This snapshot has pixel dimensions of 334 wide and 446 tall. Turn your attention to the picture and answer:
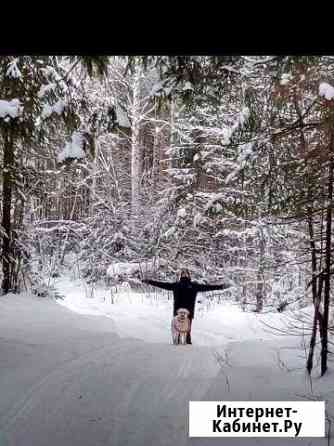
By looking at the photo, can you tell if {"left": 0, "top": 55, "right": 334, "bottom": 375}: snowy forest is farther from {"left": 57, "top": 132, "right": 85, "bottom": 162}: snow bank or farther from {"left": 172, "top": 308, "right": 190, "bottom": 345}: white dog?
{"left": 172, "top": 308, "right": 190, "bottom": 345}: white dog

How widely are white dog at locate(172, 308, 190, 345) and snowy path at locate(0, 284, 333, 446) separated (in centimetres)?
94

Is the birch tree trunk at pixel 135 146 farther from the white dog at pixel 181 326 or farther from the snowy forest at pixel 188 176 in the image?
the white dog at pixel 181 326

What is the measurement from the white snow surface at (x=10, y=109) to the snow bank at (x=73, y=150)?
872mm

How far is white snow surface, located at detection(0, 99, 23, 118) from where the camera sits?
619cm

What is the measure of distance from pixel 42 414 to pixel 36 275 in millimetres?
9084

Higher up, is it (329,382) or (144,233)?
(144,233)

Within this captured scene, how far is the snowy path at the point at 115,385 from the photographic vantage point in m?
4.13

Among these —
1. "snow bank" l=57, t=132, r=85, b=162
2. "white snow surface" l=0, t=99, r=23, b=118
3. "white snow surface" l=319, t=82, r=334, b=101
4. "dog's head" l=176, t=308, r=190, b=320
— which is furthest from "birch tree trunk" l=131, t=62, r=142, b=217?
"white snow surface" l=319, t=82, r=334, b=101

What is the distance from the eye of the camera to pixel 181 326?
911 cm

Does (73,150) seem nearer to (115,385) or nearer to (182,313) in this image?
(115,385)

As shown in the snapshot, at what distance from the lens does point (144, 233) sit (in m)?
19.9

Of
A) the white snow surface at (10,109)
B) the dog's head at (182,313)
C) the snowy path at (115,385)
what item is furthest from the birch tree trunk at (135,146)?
the white snow surface at (10,109)
